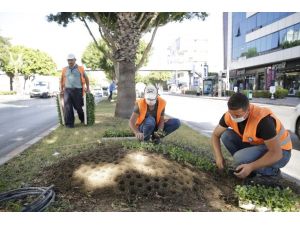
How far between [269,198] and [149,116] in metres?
2.29

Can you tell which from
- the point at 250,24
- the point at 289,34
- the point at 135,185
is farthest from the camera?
the point at 250,24

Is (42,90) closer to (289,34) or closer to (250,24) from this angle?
(289,34)

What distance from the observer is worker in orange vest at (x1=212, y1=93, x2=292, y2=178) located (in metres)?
3.37

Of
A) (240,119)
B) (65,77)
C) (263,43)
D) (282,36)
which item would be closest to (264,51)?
(263,43)

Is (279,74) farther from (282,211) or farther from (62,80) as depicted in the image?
(282,211)

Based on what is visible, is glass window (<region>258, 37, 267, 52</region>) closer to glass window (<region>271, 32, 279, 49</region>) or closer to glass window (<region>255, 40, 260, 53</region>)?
glass window (<region>255, 40, 260, 53</region>)

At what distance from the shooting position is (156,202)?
316cm

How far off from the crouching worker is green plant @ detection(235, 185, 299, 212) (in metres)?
1.87

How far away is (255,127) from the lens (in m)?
3.47

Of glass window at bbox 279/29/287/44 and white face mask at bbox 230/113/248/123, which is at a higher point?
glass window at bbox 279/29/287/44

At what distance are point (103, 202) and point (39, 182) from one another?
1.01 meters

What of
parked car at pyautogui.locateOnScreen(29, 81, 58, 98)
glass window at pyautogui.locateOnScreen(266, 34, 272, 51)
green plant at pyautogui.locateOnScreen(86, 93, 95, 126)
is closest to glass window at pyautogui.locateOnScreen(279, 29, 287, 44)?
glass window at pyautogui.locateOnScreen(266, 34, 272, 51)

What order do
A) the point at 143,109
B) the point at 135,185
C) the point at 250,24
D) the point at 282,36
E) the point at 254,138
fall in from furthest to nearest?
the point at 250,24
the point at 282,36
the point at 143,109
the point at 254,138
the point at 135,185
